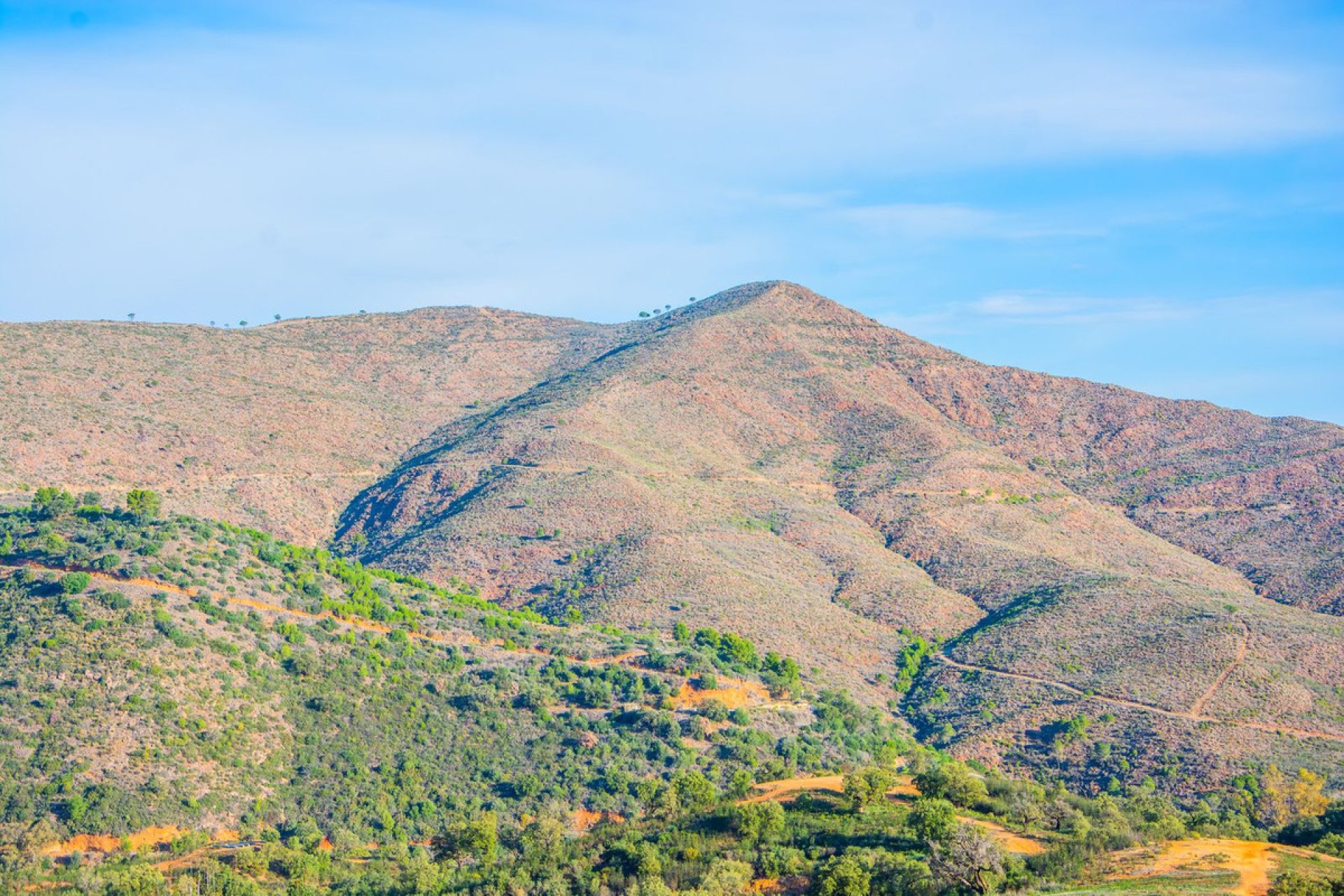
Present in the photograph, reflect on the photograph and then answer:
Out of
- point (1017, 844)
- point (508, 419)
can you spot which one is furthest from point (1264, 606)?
point (508, 419)

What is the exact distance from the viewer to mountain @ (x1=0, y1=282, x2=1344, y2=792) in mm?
65750

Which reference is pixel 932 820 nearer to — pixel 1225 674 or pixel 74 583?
pixel 1225 674

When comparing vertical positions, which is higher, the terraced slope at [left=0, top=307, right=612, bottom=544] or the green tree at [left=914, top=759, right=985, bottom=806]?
the terraced slope at [left=0, top=307, right=612, bottom=544]

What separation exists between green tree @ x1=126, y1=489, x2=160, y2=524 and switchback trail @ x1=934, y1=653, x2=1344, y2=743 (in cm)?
4454

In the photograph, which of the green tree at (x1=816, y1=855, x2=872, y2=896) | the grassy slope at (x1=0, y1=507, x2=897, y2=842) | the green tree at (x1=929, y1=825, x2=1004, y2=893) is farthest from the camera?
the grassy slope at (x1=0, y1=507, x2=897, y2=842)

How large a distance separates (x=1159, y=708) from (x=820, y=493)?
37678 mm

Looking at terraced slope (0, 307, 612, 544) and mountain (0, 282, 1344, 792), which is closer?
mountain (0, 282, 1344, 792)

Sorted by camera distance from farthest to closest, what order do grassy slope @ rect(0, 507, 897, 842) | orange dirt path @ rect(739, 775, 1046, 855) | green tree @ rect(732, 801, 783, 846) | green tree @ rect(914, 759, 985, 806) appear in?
grassy slope @ rect(0, 507, 897, 842), green tree @ rect(914, 759, 985, 806), green tree @ rect(732, 801, 783, 846), orange dirt path @ rect(739, 775, 1046, 855)

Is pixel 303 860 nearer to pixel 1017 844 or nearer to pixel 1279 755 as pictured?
pixel 1017 844

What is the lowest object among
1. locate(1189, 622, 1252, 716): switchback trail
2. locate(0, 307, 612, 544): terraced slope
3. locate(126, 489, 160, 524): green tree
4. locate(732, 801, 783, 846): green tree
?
locate(732, 801, 783, 846): green tree

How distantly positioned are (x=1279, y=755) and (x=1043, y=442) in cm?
5890

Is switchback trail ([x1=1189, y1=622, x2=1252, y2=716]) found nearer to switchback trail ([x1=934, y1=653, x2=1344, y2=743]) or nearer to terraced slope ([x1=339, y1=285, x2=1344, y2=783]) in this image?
switchback trail ([x1=934, y1=653, x2=1344, y2=743])

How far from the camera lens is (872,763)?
5453cm

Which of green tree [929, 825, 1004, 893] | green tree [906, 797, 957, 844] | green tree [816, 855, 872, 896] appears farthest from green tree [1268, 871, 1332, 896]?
green tree [816, 855, 872, 896]
